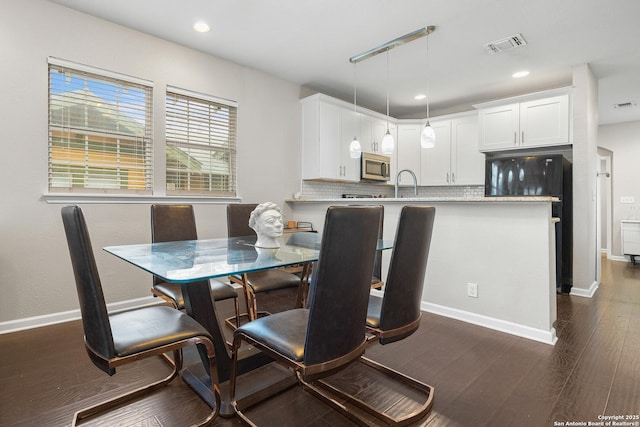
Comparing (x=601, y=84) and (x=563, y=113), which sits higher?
(x=601, y=84)

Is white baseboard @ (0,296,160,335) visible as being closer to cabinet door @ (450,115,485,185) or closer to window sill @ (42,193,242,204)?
window sill @ (42,193,242,204)

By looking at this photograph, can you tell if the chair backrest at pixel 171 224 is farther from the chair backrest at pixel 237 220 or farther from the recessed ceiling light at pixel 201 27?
the recessed ceiling light at pixel 201 27

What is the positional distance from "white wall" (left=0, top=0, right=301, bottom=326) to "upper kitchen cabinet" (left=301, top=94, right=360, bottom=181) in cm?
118

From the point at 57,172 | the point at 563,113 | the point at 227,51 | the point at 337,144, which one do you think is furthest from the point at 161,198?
the point at 563,113

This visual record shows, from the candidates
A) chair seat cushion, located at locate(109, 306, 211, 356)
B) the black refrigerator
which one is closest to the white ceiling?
the black refrigerator

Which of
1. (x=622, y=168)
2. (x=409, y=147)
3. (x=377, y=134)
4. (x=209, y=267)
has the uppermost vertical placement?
(x=377, y=134)

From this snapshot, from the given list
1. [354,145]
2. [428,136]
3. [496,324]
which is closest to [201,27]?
[354,145]

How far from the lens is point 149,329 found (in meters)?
1.49

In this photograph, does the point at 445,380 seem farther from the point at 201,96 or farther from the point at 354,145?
the point at 201,96

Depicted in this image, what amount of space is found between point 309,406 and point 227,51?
344cm

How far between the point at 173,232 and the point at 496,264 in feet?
8.59

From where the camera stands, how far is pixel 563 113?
13.0 feet

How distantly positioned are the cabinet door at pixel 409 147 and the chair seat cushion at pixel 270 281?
367 centimetres

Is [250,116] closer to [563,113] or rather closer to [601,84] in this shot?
[563,113]
